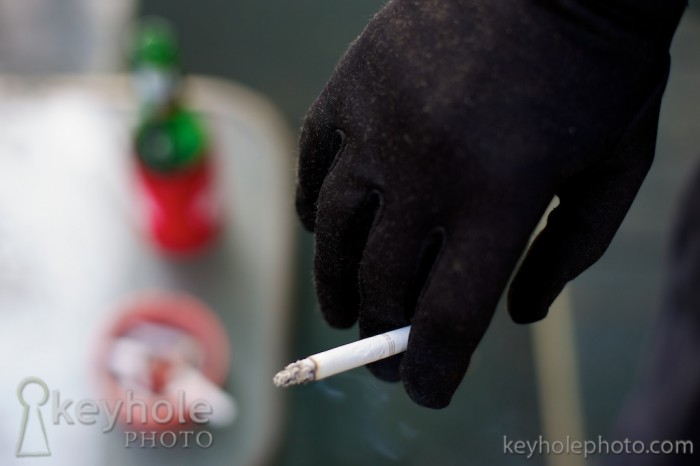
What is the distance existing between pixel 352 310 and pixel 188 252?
54 centimetres

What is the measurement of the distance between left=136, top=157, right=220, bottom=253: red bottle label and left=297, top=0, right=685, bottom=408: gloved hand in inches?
20.2

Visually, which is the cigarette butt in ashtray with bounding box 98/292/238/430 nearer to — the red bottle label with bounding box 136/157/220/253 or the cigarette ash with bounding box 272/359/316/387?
the red bottle label with bounding box 136/157/220/253

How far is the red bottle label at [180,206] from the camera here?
3.38ft

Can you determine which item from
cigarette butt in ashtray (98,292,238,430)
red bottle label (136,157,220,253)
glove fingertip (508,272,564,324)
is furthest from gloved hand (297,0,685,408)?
red bottle label (136,157,220,253)

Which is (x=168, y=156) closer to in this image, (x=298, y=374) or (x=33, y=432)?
(x=33, y=432)

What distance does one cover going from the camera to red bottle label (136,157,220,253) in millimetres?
1030

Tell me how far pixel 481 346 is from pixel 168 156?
1.65 feet

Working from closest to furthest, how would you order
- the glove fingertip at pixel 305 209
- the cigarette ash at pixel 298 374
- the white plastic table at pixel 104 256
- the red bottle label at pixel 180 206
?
1. the cigarette ash at pixel 298 374
2. the glove fingertip at pixel 305 209
3. the white plastic table at pixel 104 256
4. the red bottle label at pixel 180 206

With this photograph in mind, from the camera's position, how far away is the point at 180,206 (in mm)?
1046

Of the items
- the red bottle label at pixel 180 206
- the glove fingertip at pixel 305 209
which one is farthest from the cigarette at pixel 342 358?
the red bottle label at pixel 180 206

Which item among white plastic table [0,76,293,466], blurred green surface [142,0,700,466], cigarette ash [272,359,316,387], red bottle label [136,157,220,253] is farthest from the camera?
red bottle label [136,157,220,253]

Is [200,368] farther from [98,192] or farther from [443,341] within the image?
[443,341]

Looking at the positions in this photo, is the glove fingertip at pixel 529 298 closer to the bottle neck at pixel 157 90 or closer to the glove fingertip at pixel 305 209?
the glove fingertip at pixel 305 209

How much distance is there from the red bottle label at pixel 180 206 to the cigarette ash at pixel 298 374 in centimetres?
60
